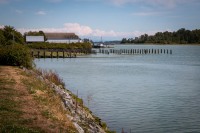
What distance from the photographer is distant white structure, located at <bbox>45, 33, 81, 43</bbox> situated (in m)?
179

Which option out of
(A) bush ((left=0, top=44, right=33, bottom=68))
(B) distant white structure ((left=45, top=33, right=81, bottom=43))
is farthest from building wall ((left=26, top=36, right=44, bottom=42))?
(A) bush ((left=0, top=44, right=33, bottom=68))

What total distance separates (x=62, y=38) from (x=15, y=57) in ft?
474

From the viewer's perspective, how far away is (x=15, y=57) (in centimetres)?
3672

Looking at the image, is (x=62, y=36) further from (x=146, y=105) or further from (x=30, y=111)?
(x=30, y=111)

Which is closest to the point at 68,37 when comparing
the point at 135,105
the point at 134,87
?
the point at 134,87

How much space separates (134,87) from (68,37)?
469ft

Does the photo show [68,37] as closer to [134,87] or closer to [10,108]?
[134,87]

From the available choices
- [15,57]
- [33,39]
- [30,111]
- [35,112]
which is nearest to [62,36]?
[33,39]

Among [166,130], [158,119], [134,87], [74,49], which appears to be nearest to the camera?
[166,130]

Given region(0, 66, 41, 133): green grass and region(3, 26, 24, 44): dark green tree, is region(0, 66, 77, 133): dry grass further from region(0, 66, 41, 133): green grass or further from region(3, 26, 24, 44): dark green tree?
region(3, 26, 24, 44): dark green tree

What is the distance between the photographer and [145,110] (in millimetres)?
27250

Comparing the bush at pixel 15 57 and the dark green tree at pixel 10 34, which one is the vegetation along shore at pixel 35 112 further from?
the dark green tree at pixel 10 34

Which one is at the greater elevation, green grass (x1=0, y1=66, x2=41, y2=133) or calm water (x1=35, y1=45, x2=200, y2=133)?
green grass (x1=0, y1=66, x2=41, y2=133)

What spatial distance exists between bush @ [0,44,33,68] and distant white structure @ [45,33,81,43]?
5517 inches
